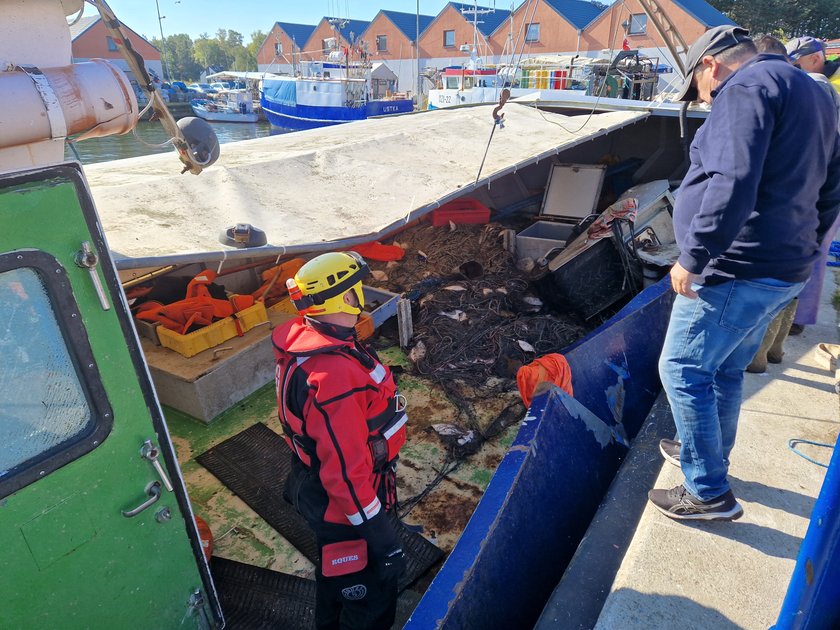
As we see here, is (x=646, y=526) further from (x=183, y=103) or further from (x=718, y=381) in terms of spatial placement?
(x=183, y=103)

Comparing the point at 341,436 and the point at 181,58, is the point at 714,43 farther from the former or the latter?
the point at 181,58

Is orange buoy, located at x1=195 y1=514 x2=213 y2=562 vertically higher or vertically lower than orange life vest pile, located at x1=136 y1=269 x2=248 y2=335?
lower

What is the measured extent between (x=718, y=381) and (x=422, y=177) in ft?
10.7

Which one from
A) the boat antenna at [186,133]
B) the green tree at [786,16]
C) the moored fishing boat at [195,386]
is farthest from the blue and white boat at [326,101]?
the boat antenna at [186,133]

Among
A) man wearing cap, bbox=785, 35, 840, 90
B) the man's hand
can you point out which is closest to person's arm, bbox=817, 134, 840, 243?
the man's hand

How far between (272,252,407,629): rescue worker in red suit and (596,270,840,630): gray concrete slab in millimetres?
997

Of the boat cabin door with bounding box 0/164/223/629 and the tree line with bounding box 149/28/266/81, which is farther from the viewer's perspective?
the tree line with bounding box 149/28/266/81

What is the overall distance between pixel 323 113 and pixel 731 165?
32.3m

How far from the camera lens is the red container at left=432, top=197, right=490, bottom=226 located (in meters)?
8.19

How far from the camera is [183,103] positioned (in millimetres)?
48812

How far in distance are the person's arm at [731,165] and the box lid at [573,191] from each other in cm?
702

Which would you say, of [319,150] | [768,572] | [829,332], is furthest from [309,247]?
[829,332]

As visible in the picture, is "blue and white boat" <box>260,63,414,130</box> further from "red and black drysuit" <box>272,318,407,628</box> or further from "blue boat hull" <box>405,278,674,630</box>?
"red and black drysuit" <box>272,318,407,628</box>

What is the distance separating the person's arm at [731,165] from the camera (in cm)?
183
